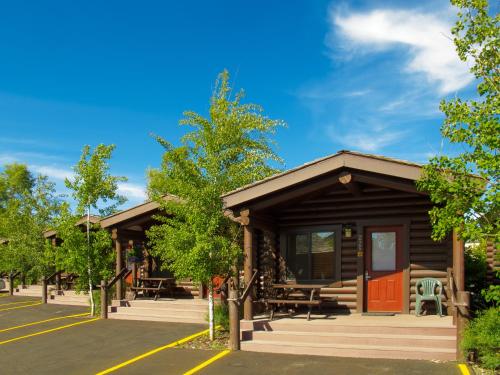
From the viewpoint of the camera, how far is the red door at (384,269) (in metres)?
12.5

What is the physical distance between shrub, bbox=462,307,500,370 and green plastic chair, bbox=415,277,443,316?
2.57 m

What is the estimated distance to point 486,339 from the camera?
8.29 meters

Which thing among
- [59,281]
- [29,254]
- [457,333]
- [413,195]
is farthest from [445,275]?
[29,254]

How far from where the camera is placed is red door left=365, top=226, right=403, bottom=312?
1245cm

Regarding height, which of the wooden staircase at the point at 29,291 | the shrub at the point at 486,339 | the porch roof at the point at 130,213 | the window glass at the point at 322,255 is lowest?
the wooden staircase at the point at 29,291

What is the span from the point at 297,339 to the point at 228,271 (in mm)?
2356

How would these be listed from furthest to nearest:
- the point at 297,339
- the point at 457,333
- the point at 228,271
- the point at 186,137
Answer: the point at 186,137, the point at 228,271, the point at 297,339, the point at 457,333

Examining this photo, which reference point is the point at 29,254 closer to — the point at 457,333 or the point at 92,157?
the point at 92,157

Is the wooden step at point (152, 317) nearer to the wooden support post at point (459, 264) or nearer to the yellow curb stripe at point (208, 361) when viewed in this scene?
the yellow curb stripe at point (208, 361)

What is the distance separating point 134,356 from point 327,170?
565cm

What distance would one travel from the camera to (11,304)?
20.1 m

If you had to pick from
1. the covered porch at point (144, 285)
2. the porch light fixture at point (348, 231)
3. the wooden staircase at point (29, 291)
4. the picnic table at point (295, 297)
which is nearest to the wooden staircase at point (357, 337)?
the picnic table at point (295, 297)

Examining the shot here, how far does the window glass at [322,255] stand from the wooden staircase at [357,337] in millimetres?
2211

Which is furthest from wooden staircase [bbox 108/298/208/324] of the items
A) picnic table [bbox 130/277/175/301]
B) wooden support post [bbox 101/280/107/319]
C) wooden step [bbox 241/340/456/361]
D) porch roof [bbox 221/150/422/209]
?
porch roof [bbox 221/150/422/209]
